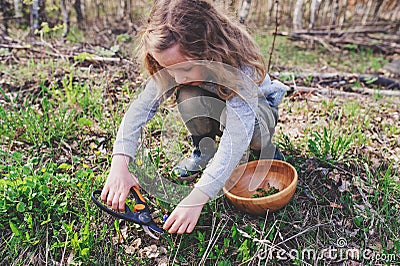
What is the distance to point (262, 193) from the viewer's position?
1974 mm

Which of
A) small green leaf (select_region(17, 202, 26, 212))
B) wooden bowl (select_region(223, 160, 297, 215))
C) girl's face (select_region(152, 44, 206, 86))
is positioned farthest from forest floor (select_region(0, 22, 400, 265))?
girl's face (select_region(152, 44, 206, 86))

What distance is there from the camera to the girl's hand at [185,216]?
155 centimetres

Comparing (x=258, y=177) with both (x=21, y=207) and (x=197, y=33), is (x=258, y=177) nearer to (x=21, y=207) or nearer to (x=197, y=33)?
(x=197, y=33)

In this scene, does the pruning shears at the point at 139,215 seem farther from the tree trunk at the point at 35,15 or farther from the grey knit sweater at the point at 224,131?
the tree trunk at the point at 35,15

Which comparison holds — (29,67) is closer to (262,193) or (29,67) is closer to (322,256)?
(262,193)

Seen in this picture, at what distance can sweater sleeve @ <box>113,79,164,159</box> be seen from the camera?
1.87 m

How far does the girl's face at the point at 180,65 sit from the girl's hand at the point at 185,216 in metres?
0.53

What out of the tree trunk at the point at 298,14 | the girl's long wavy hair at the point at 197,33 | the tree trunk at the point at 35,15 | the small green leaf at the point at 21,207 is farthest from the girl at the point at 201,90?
the tree trunk at the point at 298,14

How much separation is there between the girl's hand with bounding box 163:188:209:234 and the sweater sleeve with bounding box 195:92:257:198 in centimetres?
6

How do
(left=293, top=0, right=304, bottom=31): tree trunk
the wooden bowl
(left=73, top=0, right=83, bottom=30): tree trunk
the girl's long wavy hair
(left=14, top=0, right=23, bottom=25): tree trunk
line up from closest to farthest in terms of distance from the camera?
the girl's long wavy hair
the wooden bowl
(left=14, top=0, right=23, bottom=25): tree trunk
(left=73, top=0, right=83, bottom=30): tree trunk
(left=293, top=0, right=304, bottom=31): tree trunk

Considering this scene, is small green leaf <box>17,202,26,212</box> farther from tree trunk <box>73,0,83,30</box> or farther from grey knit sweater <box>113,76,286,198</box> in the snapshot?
tree trunk <box>73,0,83,30</box>

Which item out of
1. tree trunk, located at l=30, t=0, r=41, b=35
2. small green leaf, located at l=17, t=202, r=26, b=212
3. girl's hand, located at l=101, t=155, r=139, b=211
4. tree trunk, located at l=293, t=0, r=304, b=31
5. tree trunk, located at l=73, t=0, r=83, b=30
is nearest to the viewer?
girl's hand, located at l=101, t=155, r=139, b=211

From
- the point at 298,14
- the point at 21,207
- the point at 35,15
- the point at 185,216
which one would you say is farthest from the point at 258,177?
the point at 298,14

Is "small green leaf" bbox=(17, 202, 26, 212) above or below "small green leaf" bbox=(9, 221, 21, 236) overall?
above
